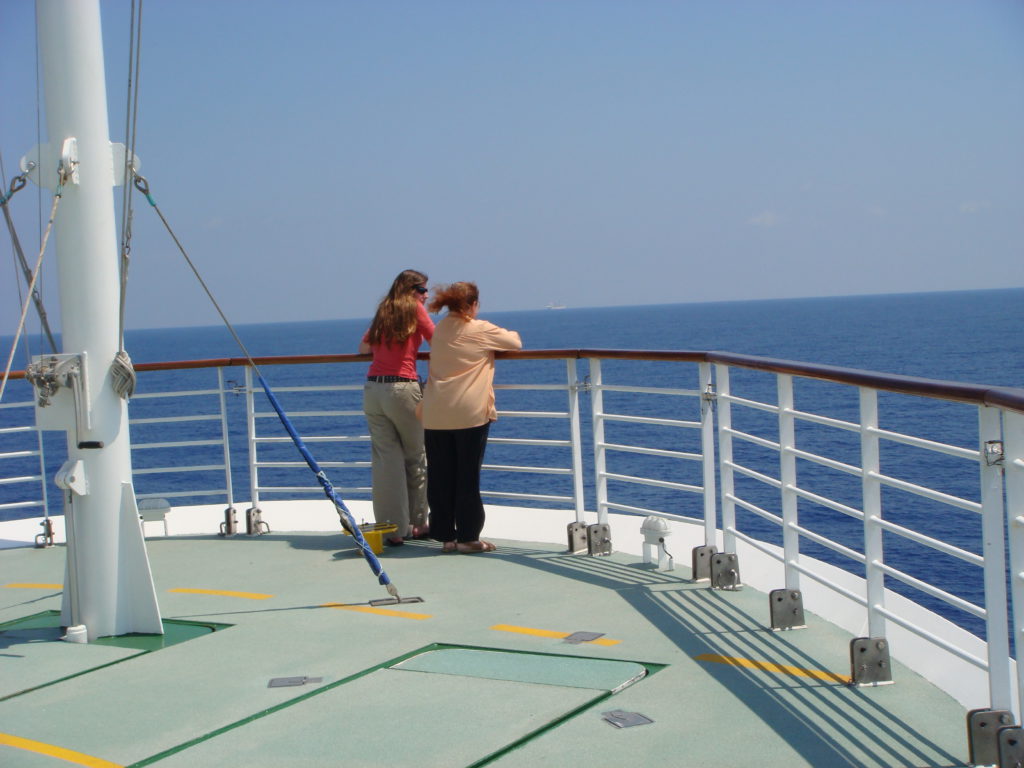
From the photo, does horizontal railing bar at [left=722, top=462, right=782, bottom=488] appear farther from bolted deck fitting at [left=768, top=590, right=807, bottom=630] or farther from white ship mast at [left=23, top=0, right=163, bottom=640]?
white ship mast at [left=23, top=0, right=163, bottom=640]

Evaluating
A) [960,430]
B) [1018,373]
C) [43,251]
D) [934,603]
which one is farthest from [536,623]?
[1018,373]

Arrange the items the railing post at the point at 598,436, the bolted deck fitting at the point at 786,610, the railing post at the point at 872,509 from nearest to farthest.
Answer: the railing post at the point at 872,509 → the bolted deck fitting at the point at 786,610 → the railing post at the point at 598,436

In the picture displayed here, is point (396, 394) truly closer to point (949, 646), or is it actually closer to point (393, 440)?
point (393, 440)

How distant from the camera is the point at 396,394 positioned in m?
6.09

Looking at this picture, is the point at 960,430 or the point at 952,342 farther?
the point at 952,342

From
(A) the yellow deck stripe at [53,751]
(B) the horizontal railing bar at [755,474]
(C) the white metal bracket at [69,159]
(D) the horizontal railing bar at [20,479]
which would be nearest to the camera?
(A) the yellow deck stripe at [53,751]

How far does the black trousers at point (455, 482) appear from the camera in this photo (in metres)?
5.82

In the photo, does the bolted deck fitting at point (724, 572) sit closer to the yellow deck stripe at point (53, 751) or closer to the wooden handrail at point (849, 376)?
the wooden handrail at point (849, 376)

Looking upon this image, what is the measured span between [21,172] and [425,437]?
2.55m

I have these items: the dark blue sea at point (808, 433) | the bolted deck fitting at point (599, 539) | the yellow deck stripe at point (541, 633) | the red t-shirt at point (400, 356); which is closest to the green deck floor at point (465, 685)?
the yellow deck stripe at point (541, 633)

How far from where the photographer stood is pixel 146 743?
321 centimetres

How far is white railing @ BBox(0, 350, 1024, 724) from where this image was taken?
9.55 ft

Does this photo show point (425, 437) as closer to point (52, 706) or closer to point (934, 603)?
point (52, 706)

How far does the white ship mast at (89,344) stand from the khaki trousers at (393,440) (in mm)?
1958
